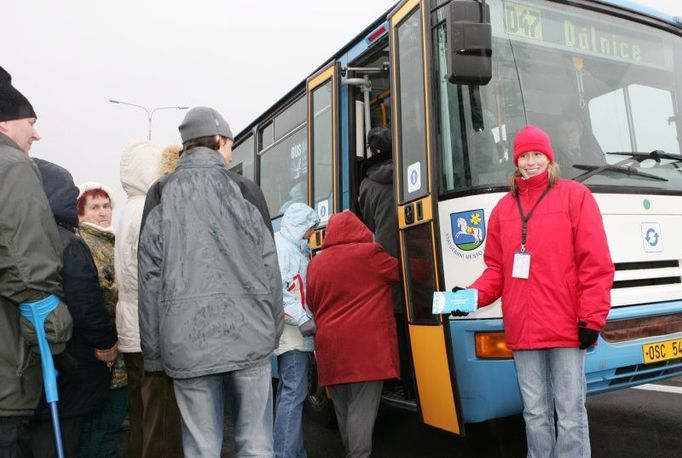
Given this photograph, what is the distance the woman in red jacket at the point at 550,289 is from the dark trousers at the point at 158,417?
1.77m

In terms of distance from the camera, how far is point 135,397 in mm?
3736

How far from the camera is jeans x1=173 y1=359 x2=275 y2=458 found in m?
2.65

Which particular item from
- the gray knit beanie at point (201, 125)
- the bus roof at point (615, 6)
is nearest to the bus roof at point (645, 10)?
the bus roof at point (615, 6)

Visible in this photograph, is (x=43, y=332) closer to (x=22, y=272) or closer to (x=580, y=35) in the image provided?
(x=22, y=272)

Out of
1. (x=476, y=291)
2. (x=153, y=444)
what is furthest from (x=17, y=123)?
(x=476, y=291)

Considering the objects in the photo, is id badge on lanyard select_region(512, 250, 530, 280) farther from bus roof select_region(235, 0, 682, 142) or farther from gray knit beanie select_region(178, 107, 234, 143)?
bus roof select_region(235, 0, 682, 142)

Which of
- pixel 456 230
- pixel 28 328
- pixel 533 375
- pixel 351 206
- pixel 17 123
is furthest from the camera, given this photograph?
pixel 351 206

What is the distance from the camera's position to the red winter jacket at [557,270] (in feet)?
9.80

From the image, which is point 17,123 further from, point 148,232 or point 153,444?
point 153,444

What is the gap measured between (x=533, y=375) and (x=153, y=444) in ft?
6.62

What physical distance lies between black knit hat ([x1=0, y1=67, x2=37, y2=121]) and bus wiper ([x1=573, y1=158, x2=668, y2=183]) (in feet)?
9.66

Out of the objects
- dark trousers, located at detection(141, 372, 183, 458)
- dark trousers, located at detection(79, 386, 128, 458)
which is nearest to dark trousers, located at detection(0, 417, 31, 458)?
dark trousers, located at detection(141, 372, 183, 458)

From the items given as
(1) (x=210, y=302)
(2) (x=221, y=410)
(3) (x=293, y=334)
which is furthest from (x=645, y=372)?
(1) (x=210, y=302)

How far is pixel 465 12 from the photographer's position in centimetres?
356
